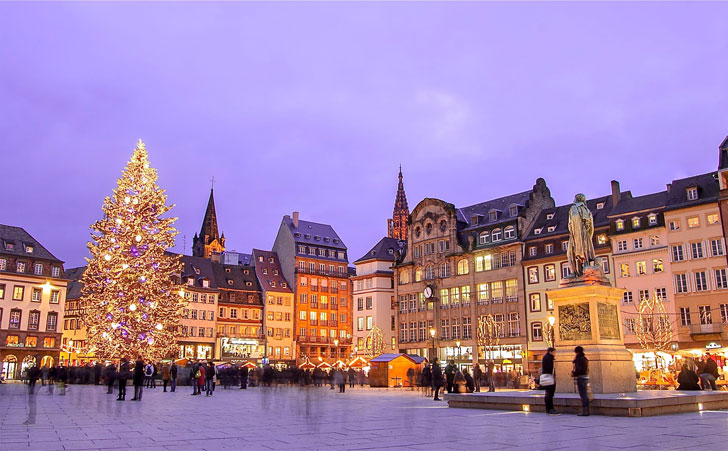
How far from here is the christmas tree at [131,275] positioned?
35.3 m

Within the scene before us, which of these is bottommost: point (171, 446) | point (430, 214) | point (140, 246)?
point (171, 446)

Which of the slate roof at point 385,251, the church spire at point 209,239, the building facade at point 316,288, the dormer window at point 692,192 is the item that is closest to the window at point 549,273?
the dormer window at point 692,192

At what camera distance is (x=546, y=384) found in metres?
15.5

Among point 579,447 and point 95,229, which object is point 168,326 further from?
point 579,447

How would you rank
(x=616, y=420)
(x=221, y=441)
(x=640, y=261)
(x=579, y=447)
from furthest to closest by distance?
(x=640, y=261)
(x=616, y=420)
(x=221, y=441)
(x=579, y=447)

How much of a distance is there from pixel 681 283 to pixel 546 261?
11.7 m

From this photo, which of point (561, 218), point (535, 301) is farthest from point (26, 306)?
point (561, 218)

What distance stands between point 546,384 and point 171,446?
29.9ft

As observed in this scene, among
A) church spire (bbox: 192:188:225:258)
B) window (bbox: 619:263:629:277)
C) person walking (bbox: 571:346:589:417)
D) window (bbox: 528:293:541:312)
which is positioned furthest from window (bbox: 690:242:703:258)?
church spire (bbox: 192:188:225:258)

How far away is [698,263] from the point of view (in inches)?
1907

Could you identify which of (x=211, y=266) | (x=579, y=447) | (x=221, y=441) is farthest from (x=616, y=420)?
(x=211, y=266)

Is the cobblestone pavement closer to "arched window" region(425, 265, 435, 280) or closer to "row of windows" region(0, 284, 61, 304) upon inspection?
"arched window" region(425, 265, 435, 280)

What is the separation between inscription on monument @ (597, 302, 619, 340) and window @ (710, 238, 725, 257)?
3476cm

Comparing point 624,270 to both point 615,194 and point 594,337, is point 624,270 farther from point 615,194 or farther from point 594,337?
point 594,337
